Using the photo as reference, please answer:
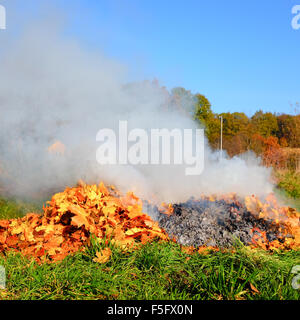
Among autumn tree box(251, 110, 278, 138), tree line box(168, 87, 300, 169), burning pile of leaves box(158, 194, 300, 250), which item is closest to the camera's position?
burning pile of leaves box(158, 194, 300, 250)

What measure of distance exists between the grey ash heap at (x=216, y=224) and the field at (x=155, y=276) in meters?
0.48

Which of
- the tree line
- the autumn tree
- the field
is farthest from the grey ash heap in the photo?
the autumn tree

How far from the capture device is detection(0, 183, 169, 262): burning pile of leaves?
3.15 m

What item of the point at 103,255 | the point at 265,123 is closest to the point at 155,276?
the point at 103,255

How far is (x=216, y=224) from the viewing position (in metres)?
3.73

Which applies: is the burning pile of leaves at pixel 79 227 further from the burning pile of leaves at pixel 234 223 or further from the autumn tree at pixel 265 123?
the autumn tree at pixel 265 123

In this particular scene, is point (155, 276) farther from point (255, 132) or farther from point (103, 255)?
point (255, 132)

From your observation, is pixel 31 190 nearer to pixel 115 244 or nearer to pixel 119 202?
pixel 119 202

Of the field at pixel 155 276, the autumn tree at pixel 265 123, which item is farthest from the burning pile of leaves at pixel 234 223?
the autumn tree at pixel 265 123

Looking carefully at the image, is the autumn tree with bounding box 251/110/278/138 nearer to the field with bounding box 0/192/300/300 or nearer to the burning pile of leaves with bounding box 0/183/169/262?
the burning pile of leaves with bounding box 0/183/169/262

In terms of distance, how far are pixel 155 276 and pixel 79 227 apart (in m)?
1.06

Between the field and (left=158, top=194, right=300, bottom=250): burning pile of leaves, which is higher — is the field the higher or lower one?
the lower one

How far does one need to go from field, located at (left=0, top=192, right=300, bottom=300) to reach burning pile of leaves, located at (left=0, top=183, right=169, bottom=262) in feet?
0.52
